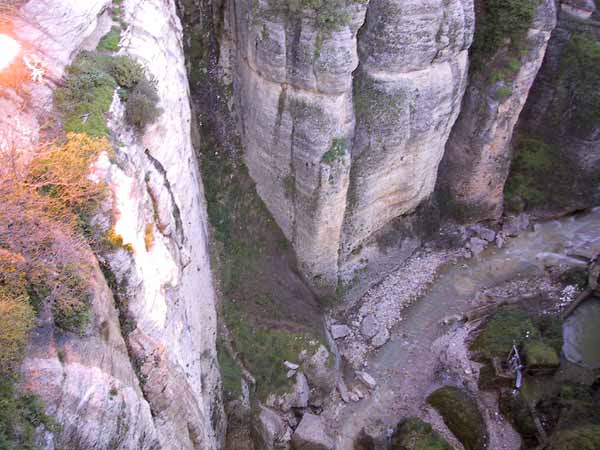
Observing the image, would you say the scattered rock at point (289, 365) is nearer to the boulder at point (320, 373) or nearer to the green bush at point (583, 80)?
the boulder at point (320, 373)

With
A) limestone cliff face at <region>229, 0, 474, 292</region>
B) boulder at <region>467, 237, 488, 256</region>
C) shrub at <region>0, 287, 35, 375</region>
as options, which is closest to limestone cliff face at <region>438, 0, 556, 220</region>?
boulder at <region>467, 237, 488, 256</region>

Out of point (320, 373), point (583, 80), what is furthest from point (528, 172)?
point (320, 373)

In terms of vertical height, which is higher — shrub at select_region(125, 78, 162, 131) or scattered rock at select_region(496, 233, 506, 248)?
shrub at select_region(125, 78, 162, 131)

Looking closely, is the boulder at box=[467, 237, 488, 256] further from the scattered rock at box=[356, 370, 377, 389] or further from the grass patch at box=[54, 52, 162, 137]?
the grass patch at box=[54, 52, 162, 137]

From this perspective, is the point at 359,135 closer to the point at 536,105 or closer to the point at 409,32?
the point at 409,32

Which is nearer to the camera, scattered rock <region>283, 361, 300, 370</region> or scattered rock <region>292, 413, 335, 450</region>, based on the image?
scattered rock <region>292, 413, 335, 450</region>

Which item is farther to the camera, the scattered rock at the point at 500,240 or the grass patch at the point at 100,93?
the scattered rock at the point at 500,240

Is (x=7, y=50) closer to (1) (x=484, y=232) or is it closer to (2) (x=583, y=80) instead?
(1) (x=484, y=232)

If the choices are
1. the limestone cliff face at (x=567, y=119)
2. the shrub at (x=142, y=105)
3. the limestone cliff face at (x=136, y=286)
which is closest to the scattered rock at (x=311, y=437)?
the limestone cliff face at (x=136, y=286)
